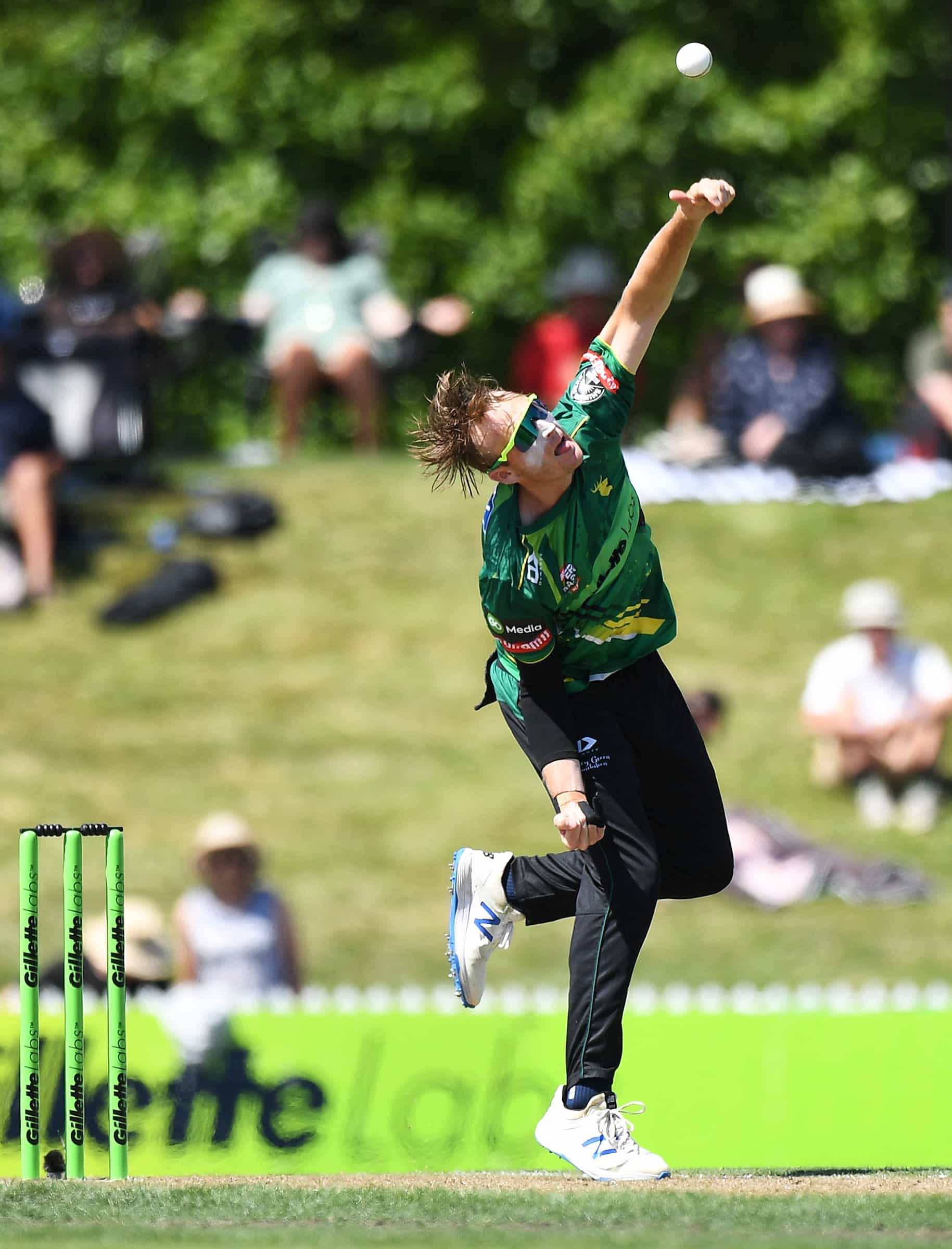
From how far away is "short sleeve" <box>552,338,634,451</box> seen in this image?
17.0 feet

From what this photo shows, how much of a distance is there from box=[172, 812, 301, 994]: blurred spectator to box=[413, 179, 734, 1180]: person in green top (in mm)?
3443

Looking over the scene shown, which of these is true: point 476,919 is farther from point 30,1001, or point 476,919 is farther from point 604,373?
point 604,373

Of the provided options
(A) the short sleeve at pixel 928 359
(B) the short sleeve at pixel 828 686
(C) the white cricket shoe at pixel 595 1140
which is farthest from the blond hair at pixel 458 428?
(A) the short sleeve at pixel 928 359

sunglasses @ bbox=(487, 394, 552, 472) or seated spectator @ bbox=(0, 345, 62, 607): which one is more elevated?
seated spectator @ bbox=(0, 345, 62, 607)

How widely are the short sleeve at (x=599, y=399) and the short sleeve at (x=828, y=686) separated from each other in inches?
224

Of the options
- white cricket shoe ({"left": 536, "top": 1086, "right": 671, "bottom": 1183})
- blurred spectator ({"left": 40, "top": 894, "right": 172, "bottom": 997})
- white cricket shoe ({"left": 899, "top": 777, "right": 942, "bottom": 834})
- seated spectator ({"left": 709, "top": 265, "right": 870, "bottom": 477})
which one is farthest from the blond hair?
seated spectator ({"left": 709, "top": 265, "right": 870, "bottom": 477})

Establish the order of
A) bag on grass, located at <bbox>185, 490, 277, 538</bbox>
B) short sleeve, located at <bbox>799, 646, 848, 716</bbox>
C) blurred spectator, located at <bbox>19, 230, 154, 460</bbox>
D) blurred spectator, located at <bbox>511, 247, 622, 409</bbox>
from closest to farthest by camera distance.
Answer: short sleeve, located at <bbox>799, 646, 848, 716</bbox> < blurred spectator, located at <bbox>511, 247, 622, 409</bbox> < bag on grass, located at <bbox>185, 490, 277, 538</bbox> < blurred spectator, located at <bbox>19, 230, 154, 460</bbox>

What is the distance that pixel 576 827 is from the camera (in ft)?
16.6

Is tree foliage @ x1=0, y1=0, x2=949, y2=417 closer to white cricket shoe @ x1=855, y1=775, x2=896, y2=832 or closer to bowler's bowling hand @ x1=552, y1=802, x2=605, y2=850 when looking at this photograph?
white cricket shoe @ x1=855, y1=775, x2=896, y2=832

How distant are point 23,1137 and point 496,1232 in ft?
5.14

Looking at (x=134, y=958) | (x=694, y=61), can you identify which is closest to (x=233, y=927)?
(x=134, y=958)

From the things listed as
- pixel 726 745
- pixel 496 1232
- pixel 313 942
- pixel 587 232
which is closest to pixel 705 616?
pixel 726 745

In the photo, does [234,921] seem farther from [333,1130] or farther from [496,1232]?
[496,1232]

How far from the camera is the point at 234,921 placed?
29.3ft
